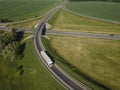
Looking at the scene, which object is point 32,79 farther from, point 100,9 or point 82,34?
point 100,9

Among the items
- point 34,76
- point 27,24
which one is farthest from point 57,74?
point 27,24

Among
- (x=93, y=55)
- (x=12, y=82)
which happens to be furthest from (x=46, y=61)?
(x=93, y=55)

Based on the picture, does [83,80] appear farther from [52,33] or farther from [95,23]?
[95,23]

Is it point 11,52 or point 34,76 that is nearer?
point 34,76

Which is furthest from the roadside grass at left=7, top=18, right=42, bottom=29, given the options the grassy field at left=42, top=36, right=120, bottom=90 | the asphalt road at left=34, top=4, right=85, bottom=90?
the grassy field at left=42, top=36, right=120, bottom=90

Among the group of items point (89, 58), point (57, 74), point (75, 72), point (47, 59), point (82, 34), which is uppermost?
point (82, 34)

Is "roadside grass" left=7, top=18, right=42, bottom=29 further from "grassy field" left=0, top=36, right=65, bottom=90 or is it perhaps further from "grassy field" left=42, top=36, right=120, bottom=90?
"grassy field" left=0, top=36, right=65, bottom=90

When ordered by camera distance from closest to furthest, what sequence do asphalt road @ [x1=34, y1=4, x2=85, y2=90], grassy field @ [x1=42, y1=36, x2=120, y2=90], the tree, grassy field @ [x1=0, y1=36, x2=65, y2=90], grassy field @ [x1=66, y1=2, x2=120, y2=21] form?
asphalt road @ [x1=34, y1=4, x2=85, y2=90] → grassy field @ [x1=42, y1=36, x2=120, y2=90] → grassy field @ [x1=0, y1=36, x2=65, y2=90] → the tree → grassy field @ [x1=66, y1=2, x2=120, y2=21]
